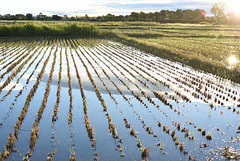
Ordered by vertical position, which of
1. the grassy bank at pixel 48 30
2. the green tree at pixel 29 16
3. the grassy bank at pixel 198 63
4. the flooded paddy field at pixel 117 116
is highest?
the green tree at pixel 29 16

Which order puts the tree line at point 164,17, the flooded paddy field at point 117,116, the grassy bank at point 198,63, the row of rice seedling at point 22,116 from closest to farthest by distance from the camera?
the row of rice seedling at point 22,116 → the flooded paddy field at point 117,116 → the grassy bank at point 198,63 → the tree line at point 164,17

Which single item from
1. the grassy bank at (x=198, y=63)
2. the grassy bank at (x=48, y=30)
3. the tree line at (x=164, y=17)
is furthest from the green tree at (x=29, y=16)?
the grassy bank at (x=198, y=63)

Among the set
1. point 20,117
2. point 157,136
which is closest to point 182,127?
point 157,136

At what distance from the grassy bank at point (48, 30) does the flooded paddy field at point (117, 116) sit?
21.5m

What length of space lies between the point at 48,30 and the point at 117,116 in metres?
28.2

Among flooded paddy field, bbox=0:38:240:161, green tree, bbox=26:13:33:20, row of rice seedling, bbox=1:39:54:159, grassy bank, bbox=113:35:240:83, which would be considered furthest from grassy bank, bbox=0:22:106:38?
green tree, bbox=26:13:33:20

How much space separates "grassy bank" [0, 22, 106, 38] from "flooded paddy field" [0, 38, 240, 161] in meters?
21.5

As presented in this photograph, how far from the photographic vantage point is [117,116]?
7039 mm

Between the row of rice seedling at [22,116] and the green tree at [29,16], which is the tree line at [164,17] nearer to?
the green tree at [29,16]

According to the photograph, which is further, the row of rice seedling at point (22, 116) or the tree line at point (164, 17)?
the tree line at point (164, 17)

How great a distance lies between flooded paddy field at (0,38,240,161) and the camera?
5.18 metres

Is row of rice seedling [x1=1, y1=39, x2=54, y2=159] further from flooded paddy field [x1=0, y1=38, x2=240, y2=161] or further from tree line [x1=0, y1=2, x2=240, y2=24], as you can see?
tree line [x1=0, y1=2, x2=240, y2=24]

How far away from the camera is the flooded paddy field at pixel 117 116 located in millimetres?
5184

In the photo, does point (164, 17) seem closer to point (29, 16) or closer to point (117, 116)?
point (29, 16)
